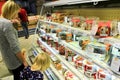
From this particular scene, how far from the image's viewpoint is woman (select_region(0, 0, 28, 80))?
2.24m

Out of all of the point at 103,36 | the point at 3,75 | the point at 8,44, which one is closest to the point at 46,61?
the point at 8,44

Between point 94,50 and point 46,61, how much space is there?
39.8 inches

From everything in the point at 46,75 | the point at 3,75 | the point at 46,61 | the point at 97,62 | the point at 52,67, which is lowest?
the point at 3,75

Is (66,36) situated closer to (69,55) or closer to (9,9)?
(69,55)

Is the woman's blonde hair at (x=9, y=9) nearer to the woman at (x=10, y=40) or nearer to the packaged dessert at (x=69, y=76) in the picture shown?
the woman at (x=10, y=40)

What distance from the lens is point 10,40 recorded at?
2246 millimetres

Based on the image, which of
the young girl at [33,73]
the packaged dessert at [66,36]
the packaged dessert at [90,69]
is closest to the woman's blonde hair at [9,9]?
the young girl at [33,73]

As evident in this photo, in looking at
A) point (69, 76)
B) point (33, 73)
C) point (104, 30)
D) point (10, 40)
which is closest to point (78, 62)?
point (69, 76)

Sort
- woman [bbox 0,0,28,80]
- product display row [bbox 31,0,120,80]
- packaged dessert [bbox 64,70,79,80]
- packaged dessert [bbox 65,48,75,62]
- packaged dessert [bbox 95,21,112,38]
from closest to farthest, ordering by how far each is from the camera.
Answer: product display row [bbox 31,0,120,80] < packaged dessert [bbox 95,21,112,38] < woman [bbox 0,0,28,80] < packaged dessert [bbox 64,70,79,80] < packaged dessert [bbox 65,48,75,62]

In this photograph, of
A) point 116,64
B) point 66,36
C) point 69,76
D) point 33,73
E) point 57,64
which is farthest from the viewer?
point 57,64

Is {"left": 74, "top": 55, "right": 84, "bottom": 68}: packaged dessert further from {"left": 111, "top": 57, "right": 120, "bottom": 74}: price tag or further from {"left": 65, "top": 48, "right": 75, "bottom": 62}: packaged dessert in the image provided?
{"left": 111, "top": 57, "right": 120, "bottom": 74}: price tag

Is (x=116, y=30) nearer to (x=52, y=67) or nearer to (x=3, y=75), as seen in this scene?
(x=52, y=67)

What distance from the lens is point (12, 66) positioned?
101 inches

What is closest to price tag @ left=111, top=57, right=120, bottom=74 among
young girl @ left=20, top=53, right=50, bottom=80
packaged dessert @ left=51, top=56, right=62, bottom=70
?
young girl @ left=20, top=53, right=50, bottom=80
